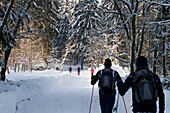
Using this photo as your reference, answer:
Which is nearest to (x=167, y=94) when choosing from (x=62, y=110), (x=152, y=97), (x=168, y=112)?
(x=168, y=112)

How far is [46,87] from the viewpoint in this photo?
1445 centimetres

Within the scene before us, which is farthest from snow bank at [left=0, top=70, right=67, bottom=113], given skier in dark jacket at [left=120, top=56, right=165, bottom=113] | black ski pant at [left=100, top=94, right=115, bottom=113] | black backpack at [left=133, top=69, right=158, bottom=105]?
black backpack at [left=133, top=69, right=158, bottom=105]

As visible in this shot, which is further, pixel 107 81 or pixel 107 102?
pixel 107 102

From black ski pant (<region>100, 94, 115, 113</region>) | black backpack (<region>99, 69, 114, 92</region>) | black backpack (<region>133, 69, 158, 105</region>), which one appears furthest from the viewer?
black ski pant (<region>100, 94, 115, 113</region>)

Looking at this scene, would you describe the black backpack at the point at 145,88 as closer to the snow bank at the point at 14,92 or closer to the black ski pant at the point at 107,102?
the black ski pant at the point at 107,102

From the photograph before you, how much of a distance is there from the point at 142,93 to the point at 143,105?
0.21 m

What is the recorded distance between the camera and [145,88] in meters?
3.42

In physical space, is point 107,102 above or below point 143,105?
below

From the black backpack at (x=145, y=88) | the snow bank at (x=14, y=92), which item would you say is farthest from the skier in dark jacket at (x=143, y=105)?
the snow bank at (x=14, y=92)

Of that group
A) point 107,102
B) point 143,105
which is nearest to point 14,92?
point 107,102

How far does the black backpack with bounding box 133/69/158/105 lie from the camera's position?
11.2ft

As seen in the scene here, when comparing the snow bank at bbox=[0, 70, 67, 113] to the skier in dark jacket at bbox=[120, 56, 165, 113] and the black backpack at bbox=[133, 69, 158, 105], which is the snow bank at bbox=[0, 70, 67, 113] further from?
the black backpack at bbox=[133, 69, 158, 105]

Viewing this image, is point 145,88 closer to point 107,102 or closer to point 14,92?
point 107,102

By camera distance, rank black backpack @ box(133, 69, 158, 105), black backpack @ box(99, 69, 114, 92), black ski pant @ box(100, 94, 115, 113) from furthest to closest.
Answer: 1. black ski pant @ box(100, 94, 115, 113)
2. black backpack @ box(99, 69, 114, 92)
3. black backpack @ box(133, 69, 158, 105)
